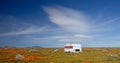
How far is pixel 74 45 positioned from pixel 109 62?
48768 millimetres

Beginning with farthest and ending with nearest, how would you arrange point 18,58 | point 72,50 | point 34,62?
point 72,50
point 18,58
point 34,62

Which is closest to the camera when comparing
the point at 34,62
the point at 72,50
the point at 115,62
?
the point at 115,62

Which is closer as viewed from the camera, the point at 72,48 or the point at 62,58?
the point at 62,58

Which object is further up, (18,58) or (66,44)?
(66,44)

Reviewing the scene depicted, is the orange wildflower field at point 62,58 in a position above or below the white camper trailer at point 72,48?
below

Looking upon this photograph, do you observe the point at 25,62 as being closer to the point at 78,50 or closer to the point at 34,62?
the point at 34,62

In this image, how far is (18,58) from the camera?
54281 mm

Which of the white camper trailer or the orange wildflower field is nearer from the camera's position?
the orange wildflower field

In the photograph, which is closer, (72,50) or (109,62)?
(109,62)

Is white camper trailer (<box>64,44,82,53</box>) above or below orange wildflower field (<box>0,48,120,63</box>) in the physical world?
above

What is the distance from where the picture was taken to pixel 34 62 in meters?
47.8

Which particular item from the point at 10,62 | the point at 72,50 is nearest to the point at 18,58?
the point at 10,62

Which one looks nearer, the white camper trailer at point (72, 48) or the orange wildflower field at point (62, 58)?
the orange wildflower field at point (62, 58)

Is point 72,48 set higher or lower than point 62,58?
higher
